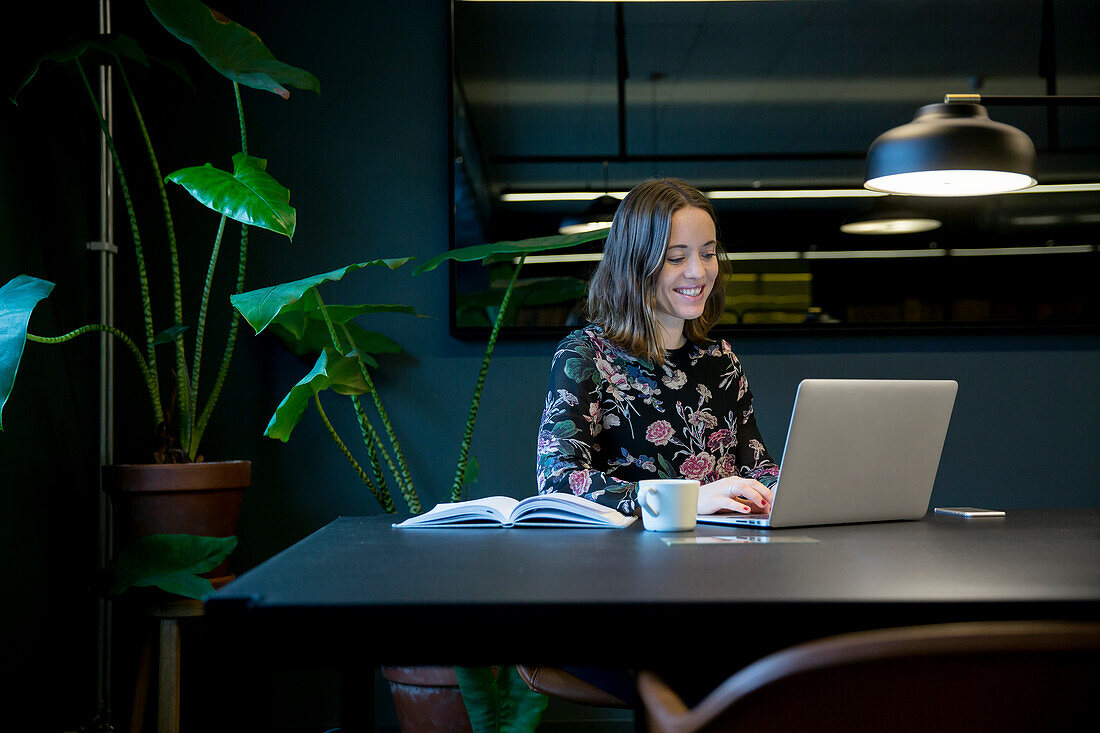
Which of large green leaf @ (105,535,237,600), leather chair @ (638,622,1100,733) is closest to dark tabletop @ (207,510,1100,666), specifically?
leather chair @ (638,622,1100,733)

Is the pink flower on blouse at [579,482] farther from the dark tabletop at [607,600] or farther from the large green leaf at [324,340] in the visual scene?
the large green leaf at [324,340]

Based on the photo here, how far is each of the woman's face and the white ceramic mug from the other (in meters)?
0.75

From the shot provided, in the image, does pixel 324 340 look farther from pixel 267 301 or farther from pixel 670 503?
pixel 670 503

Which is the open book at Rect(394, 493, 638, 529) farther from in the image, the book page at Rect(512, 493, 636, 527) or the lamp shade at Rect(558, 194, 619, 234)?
the lamp shade at Rect(558, 194, 619, 234)

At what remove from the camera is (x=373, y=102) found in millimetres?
2641

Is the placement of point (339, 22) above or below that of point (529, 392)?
above

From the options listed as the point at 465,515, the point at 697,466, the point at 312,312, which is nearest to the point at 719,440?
the point at 697,466

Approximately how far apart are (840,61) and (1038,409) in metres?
1.15

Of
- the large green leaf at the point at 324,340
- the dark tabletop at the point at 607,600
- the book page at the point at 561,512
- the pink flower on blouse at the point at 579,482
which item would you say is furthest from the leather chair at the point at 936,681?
the large green leaf at the point at 324,340

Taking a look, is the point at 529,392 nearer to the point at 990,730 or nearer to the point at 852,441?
the point at 852,441

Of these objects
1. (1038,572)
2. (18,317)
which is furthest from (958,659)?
(18,317)

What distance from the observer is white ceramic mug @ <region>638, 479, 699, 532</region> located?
124cm

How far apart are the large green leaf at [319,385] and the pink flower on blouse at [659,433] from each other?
64 centimetres

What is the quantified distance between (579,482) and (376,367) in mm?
1059
